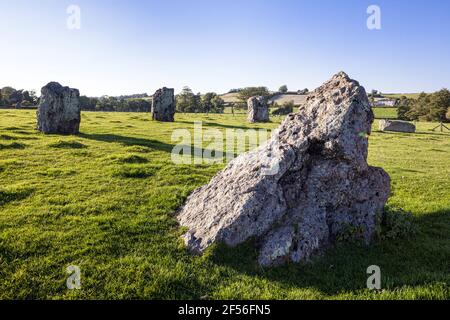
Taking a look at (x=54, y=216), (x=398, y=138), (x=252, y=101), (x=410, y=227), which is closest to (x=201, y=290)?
(x=54, y=216)

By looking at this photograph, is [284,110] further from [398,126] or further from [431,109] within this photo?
[398,126]

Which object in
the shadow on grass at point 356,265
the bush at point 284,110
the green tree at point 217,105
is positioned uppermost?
the green tree at point 217,105

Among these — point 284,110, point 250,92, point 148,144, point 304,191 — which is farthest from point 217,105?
point 304,191

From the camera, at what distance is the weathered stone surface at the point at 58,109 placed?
28.3 meters

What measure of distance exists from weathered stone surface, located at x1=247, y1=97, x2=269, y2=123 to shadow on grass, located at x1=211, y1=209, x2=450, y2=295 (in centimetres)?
4681

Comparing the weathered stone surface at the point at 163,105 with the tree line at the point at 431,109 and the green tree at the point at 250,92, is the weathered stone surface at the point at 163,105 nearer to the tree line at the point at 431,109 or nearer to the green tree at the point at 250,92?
the tree line at the point at 431,109

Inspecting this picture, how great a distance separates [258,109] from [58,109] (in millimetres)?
33970

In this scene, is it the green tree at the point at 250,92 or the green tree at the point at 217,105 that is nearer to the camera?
the green tree at the point at 217,105

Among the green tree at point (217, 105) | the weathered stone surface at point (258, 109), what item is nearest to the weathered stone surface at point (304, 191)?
the weathered stone surface at point (258, 109)

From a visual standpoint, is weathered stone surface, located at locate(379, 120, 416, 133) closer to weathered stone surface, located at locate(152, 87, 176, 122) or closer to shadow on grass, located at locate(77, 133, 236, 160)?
weathered stone surface, located at locate(152, 87, 176, 122)

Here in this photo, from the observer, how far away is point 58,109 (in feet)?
93.6

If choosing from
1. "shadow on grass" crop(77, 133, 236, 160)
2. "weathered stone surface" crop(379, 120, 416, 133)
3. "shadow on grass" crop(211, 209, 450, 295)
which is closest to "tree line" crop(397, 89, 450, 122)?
"weathered stone surface" crop(379, 120, 416, 133)

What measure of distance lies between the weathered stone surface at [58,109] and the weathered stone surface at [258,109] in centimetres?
3187

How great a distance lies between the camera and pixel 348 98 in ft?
35.0
